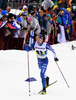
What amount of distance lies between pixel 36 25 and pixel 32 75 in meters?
4.25

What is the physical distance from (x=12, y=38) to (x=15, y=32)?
1.00 feet

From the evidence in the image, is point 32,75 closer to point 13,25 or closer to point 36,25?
point 13,25

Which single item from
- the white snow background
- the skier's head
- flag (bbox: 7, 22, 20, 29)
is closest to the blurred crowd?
flag (bbox: 7, 22, 20, 29)

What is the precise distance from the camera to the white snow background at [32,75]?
7.87 m

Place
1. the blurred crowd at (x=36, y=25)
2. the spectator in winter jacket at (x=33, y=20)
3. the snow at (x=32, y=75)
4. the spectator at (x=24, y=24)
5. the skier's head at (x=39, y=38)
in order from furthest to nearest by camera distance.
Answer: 1. the spectator in winter jacket at (x=33, y=20)
2. the spectator at (x=24, y=24)
3. the blurred crowd at (x=36, y=25)
4. the skier's head at (x=39, y=38)
5. the snow at (x=32, y=75)

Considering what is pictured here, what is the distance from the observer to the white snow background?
7.87 metres

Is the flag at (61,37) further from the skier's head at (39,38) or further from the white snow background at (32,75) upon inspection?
Result: the skier's head at (39,38)

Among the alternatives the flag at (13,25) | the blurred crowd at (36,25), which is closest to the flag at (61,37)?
the blurred crowd at (36,25)

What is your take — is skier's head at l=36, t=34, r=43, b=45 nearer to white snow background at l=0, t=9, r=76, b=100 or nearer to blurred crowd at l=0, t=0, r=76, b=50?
white snow background at l=0, t=9, r=76, b=100

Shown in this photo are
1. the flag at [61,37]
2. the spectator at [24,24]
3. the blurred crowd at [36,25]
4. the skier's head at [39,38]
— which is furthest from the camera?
the flag at [61,37]

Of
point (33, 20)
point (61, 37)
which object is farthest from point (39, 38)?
point (61, 37)

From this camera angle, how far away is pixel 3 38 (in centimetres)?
1336

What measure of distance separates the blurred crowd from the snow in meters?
0.69

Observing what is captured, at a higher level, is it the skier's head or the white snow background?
the skier's head
